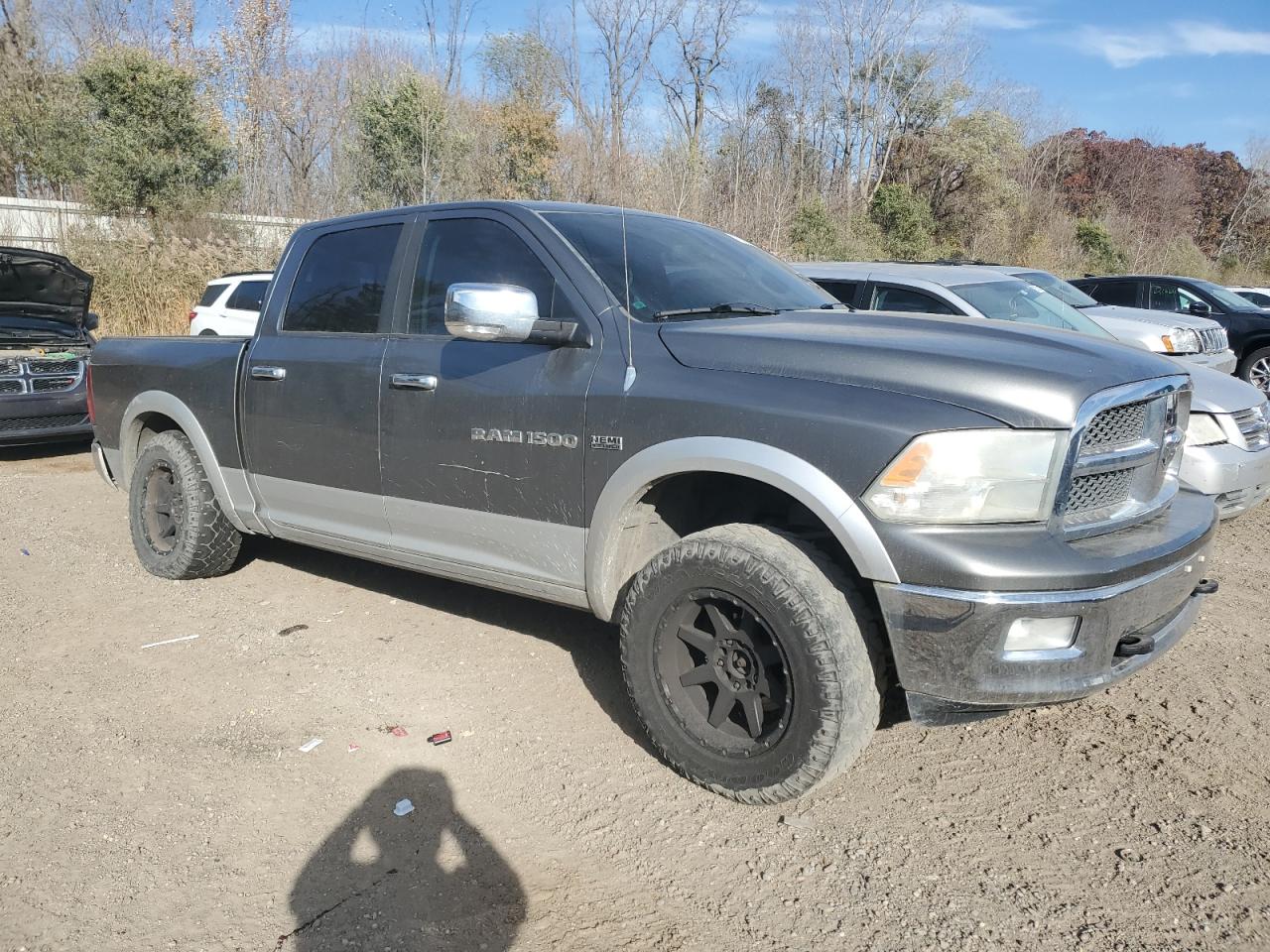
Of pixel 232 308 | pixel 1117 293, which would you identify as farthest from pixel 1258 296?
pixel 232 308

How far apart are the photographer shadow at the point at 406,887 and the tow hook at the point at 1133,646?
1835 millimetres

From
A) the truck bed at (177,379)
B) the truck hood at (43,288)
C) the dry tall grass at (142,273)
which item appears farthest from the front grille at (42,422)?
the dry tall grass at (142,273)

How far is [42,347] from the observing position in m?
8.88

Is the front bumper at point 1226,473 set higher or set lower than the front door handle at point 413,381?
lower

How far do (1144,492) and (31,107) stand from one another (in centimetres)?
2475

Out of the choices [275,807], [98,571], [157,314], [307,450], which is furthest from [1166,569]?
[157,314]

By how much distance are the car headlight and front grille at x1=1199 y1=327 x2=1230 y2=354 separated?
24.5 ft

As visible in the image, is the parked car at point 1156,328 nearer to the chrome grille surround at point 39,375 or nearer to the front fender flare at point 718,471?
the front fender flare at point 718,471

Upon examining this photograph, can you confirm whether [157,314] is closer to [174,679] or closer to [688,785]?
[174,679]

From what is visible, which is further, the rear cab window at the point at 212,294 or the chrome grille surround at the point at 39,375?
the rear cab window at the point at 212,294

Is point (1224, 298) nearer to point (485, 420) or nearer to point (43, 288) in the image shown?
point (485, 420)

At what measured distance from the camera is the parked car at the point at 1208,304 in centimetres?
1160

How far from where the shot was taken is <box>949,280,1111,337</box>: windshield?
721 centimetres

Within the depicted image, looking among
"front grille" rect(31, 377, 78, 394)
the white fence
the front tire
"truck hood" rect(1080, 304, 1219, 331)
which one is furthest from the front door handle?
the white fence
